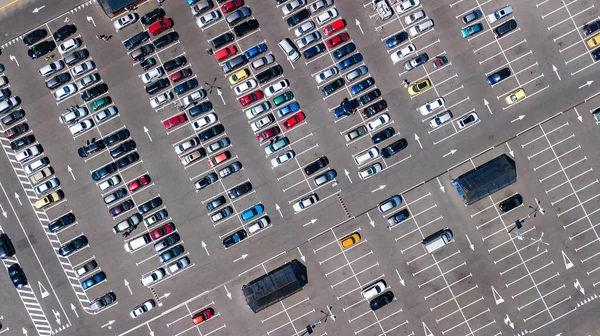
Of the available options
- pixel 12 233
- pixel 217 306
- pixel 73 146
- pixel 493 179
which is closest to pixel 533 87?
pixel 493 179

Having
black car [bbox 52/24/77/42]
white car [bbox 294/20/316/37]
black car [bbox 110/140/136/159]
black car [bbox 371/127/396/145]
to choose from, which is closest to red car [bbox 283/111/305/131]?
black car [bbox 371/127/396/145]

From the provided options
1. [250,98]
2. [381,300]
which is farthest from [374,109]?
[381,300]

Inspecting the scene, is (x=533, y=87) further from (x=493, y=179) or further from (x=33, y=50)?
(x=33, y=50)

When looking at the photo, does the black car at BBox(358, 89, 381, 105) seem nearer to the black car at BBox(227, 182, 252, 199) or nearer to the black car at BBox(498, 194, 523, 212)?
the black car at BBox(227, 182, 252, 199)

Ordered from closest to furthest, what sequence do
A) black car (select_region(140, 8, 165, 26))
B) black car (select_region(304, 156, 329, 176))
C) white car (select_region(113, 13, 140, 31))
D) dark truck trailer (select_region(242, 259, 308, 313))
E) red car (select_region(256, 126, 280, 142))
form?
dark truck trailer (select_region(242, 259, 308, 313)), black car (select_region(140, 8, 165, 26)), white car (select_region(113, 13, 140, 31)), red car (select_region(256, 126, 280, 142)), black car (select_region(304, 156, 329, 176))

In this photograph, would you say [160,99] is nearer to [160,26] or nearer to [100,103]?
[100,103]
